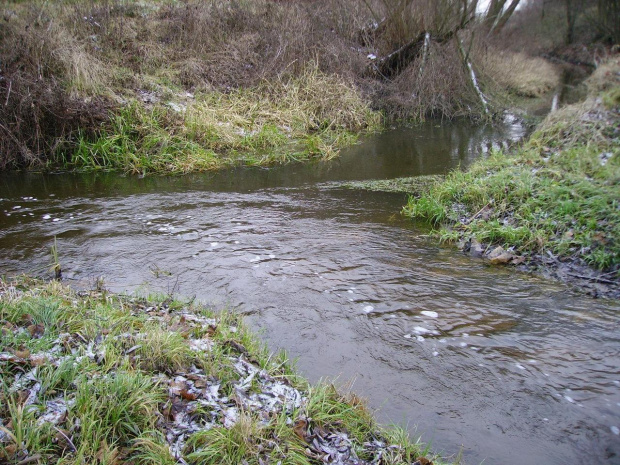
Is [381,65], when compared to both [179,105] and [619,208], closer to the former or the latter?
[179,105]

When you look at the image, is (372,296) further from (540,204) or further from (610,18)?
(610,18)

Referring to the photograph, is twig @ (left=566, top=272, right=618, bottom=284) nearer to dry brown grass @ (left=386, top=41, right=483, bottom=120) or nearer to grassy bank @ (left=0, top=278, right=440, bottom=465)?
grassy bank @ (left=0, top=278, right=440, bottom=465)

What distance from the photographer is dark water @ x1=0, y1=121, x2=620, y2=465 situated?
3.38 metres

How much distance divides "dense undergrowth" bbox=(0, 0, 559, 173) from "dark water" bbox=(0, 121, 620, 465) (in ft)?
5.08

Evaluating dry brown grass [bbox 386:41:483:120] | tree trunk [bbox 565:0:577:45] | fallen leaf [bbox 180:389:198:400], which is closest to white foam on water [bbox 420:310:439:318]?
fallen leaf [bbox 180:389:198:400]

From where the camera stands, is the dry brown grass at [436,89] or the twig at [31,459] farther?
the dry brown grass at [436,89]

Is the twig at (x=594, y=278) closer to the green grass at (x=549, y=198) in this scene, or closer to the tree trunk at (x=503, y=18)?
the green grass at (x=549, y=198)

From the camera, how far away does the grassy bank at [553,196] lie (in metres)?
5.61

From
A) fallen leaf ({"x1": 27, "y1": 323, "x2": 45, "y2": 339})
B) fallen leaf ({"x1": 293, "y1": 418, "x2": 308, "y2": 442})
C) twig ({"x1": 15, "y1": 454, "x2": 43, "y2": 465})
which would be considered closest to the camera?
twig ({"x1": 15, "y1": 454, "x2": 43, "y2": 465})

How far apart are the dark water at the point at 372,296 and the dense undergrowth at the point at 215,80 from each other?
1550 millimetres

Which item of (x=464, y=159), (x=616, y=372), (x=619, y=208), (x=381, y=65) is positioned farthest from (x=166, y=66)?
(x=616, y=372)

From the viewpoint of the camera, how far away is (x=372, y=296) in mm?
4980

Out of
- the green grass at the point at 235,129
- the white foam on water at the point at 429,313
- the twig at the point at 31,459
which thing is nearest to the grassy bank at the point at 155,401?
the twig at the point at 31,459

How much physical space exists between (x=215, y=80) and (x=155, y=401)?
1256 cm
